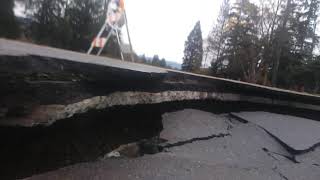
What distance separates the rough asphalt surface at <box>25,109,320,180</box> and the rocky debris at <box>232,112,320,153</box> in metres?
0.08

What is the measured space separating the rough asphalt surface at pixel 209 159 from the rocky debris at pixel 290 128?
76mm

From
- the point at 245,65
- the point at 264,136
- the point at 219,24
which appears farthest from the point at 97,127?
the point at 219,24

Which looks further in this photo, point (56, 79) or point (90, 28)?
point (90, 28)

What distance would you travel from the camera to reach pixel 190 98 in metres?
2.56

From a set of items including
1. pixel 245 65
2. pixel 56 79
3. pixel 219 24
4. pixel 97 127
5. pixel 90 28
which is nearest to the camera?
pixel 56 79

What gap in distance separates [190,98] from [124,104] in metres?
0.88

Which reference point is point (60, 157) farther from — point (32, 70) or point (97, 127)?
point (32, 70)

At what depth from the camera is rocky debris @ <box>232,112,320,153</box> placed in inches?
106

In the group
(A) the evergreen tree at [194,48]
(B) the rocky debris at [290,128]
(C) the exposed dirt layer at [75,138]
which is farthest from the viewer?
(A) the evergreen tree at [194,48]

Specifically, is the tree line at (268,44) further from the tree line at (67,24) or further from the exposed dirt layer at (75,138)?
the exposed dirt layer at (75,138)

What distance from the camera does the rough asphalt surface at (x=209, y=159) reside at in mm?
1604

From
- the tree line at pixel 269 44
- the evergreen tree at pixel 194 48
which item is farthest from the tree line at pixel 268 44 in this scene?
the evergreen tree at pixel 194 48

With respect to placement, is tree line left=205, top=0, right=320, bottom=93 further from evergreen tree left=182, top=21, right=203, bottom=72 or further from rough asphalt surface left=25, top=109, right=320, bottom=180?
rough asphalt surface left=25, top=109, right=320, bottom=180

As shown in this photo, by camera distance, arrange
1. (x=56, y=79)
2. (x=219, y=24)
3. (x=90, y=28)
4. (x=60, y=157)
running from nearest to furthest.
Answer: (x=56, y=79)
(x=60, y=157)
(x=90, y=28)
(x=219, y=24)
